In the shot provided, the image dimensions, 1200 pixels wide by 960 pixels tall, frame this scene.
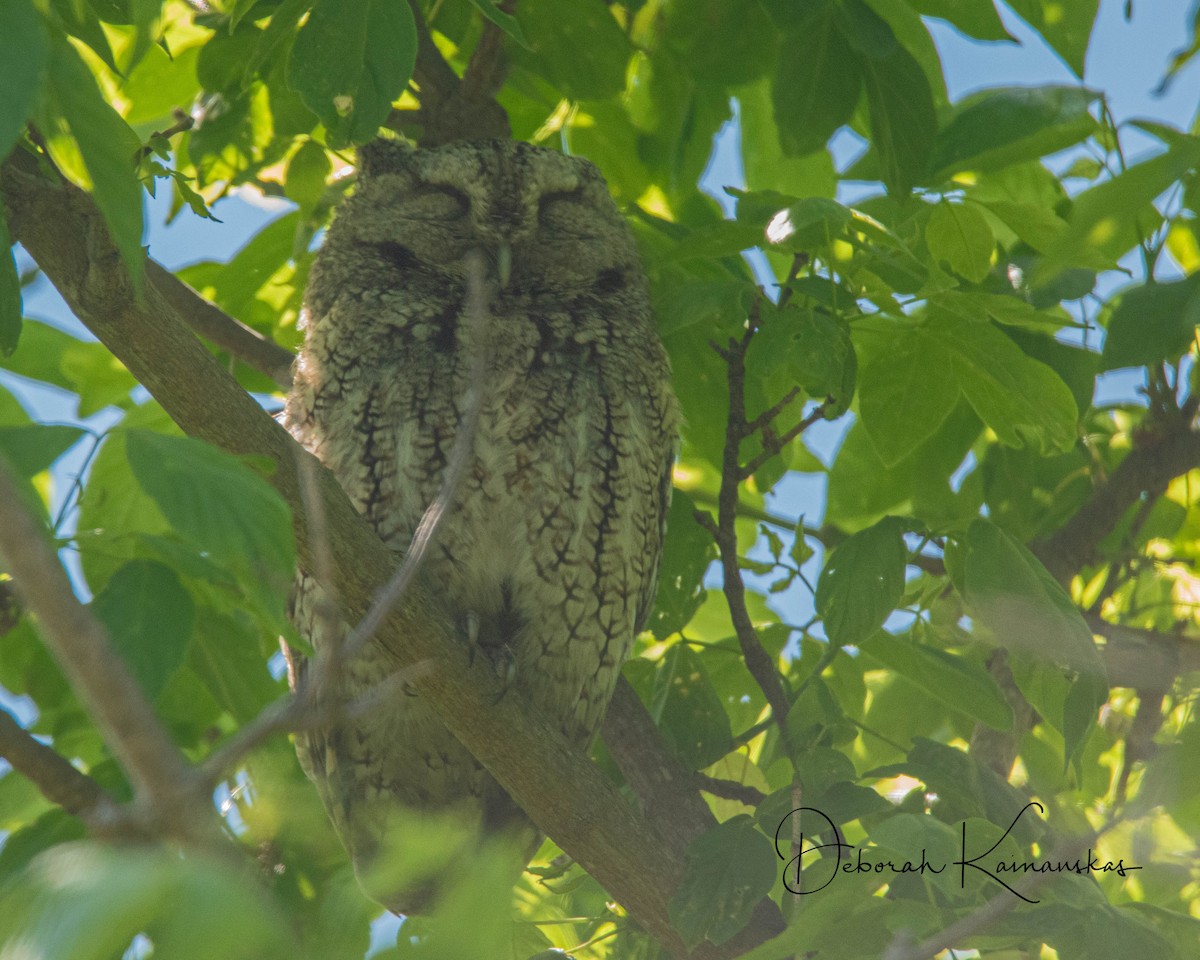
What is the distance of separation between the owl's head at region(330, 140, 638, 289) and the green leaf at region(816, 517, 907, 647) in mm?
949

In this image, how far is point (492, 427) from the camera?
2373mm

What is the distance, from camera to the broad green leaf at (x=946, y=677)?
7.04 feet

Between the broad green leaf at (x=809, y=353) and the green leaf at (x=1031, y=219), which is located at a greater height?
the green leaf at (x=1031, y=219)

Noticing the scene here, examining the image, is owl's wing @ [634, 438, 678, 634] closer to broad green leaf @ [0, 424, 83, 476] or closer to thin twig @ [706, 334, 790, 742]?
thin twig @ [706, 334, 790, 742]

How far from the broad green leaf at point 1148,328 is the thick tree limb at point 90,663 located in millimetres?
1686

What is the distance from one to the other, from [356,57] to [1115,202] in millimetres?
1031

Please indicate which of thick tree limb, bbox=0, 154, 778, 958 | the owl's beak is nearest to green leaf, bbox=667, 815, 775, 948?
thick tree limb, bbox=0, 154, 778, 958

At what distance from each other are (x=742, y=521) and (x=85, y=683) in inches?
103

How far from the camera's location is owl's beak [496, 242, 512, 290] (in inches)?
99.3

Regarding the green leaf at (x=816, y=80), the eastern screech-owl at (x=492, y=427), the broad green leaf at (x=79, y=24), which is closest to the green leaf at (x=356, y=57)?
the broad green leaf at (x=79, y=24)

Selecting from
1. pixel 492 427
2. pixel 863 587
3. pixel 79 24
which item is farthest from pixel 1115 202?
pixel 492 427

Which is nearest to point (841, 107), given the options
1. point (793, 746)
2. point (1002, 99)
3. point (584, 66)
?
point (1002, 99)

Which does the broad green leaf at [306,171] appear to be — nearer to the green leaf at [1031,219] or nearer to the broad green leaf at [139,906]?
the green leaf at [1031,219]

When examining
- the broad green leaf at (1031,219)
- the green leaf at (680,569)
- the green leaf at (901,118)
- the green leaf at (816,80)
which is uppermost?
the green leaf at (816,80)
